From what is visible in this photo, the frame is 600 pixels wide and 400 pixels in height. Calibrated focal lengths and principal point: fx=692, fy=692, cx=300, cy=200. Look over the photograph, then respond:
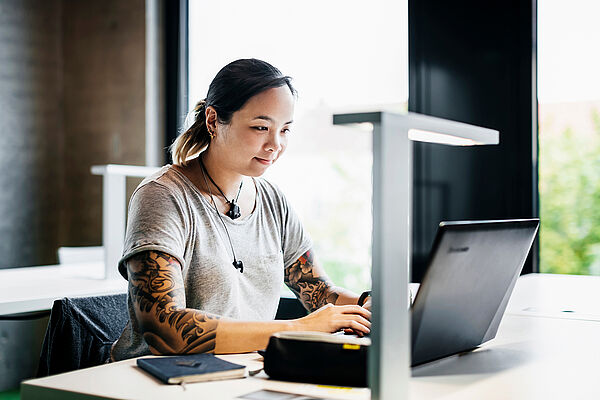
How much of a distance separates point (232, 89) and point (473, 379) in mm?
954

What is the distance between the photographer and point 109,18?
13.8 ft

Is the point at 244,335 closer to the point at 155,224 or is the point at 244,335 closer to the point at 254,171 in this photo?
the point at 155,224

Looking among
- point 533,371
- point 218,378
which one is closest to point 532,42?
point 533,371

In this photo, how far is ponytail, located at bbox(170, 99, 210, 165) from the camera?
1.80 m

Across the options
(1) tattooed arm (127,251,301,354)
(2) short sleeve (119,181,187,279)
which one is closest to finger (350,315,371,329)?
(1) tattooed arm (127,251,301,354)

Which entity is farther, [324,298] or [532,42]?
[532,42]

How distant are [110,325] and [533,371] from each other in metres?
1.12

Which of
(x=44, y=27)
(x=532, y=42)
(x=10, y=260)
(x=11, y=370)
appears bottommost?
(x=11, y=370)

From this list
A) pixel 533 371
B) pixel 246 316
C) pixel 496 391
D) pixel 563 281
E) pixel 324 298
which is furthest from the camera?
pixel 563 281

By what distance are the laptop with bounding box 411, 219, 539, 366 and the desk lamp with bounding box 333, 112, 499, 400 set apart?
115mm

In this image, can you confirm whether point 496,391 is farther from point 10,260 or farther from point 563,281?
point 10,260

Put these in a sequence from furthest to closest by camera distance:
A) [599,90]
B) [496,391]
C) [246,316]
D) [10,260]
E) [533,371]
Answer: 1. [10,260]
2. [599,90]
3. [246,316]
4. [533,371]
5. [496,391]

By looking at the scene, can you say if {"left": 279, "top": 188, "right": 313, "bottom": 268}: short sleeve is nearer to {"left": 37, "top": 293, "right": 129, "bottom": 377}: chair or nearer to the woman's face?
the woman's face

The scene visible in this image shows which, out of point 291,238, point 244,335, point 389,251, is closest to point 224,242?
point 291,238
